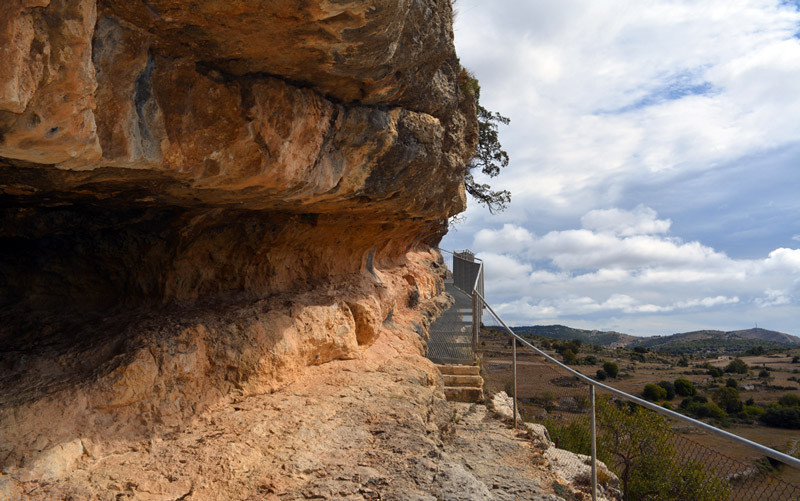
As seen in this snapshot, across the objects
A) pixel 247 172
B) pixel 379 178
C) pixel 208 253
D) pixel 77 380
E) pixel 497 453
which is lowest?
pixel 497 453

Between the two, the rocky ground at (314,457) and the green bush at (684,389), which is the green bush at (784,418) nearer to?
the green bush at (684,389)

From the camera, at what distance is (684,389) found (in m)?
22.1

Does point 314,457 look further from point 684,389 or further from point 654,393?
point 684,389

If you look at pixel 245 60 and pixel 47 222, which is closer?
pixel 245 60

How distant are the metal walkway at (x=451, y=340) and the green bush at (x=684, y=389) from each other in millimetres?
15692

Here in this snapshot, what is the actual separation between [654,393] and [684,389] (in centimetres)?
211

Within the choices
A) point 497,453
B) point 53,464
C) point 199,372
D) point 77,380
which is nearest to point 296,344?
point 199,372

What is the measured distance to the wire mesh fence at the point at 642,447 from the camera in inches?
144

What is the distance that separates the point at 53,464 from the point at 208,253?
Answer: 2.56 m

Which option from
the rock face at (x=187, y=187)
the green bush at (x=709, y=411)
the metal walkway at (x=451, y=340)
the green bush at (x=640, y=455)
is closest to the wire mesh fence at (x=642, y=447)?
the green bush at (x=640, y=455)

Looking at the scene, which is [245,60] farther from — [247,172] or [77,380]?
[77,380]

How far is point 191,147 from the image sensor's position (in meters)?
3.21

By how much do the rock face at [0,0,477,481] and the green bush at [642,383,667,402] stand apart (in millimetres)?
19312

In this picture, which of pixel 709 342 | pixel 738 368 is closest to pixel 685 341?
pixel 709 342
